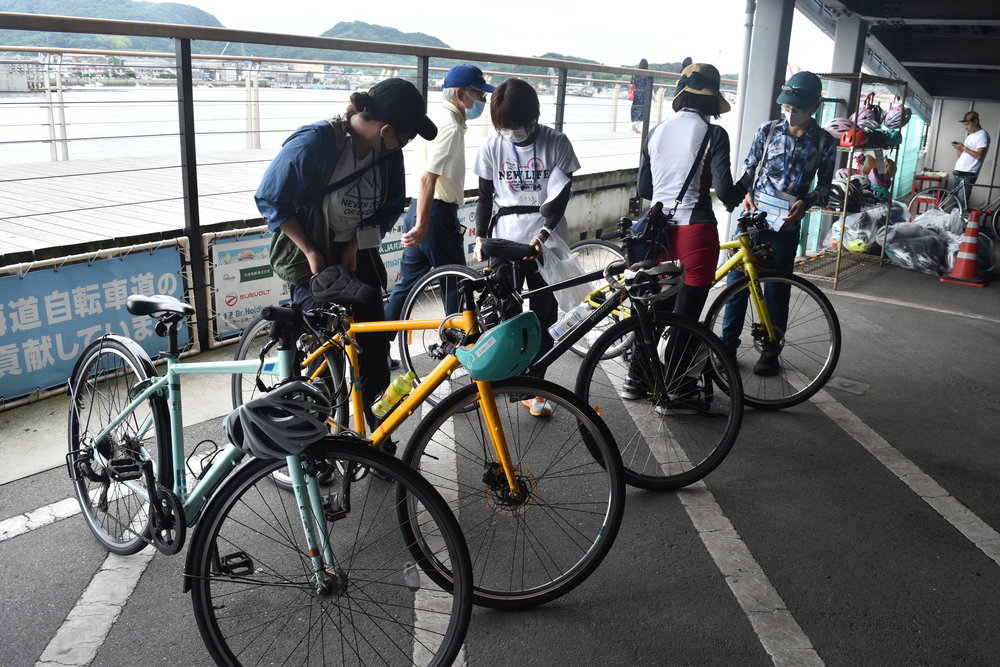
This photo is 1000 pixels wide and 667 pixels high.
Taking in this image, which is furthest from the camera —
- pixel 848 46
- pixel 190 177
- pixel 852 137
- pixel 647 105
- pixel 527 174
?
pixel 647 105

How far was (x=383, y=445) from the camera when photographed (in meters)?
3.20

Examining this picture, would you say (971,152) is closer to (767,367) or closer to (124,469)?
(767,367)

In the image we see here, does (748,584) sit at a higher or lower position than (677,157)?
lower

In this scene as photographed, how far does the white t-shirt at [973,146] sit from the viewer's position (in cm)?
1298

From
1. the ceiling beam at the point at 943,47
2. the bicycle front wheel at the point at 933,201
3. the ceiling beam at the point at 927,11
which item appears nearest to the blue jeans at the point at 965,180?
the bicycle front wheel at the point at 933,201

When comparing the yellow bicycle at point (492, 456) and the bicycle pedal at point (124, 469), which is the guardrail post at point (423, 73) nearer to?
the yellow bicycle at point (492, 456)

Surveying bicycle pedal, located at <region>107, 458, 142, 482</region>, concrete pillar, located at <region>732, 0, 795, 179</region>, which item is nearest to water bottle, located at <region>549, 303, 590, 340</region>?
bicycle pedal, located at <region>107, 458, 142, 482</region>

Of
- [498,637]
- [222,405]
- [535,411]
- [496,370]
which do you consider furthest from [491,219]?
[498,637]

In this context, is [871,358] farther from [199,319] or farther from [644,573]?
[199,319]

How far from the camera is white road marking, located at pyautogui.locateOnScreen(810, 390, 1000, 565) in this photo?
366cm

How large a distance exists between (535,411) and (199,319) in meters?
2.46

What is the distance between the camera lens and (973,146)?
1305cm

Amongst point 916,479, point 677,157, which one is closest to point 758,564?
point 916,479

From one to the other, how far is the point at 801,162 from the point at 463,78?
2.29 meters
